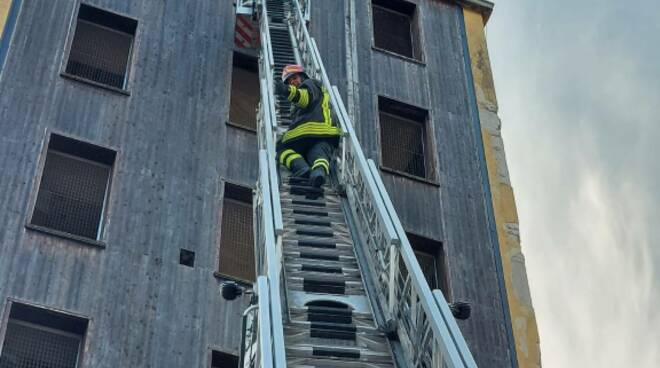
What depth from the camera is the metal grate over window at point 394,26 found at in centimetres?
2081

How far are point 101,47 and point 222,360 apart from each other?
6.42 meters

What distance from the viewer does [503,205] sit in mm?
18453

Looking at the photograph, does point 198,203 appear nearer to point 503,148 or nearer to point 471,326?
point 471,326

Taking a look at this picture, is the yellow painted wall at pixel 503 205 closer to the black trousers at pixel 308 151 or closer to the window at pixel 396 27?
the window at pixel 396 27

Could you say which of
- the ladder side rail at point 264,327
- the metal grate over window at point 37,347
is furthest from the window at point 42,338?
the ladder side rail at point 264,327

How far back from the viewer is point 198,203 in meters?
15.4

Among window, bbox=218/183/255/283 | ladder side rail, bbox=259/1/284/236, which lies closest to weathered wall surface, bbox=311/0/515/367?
ladder side rail, bbox=259/1/284/236

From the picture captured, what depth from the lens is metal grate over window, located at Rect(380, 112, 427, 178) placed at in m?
18.6

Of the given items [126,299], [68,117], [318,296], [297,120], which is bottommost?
[318,296]

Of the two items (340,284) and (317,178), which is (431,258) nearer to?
(317,178)

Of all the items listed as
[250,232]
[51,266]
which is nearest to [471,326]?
[250,232]

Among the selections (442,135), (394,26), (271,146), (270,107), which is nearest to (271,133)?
(271,146)

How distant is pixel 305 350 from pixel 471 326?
8.02 m

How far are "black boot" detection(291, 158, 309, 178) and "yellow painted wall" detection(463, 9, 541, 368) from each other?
5.97m
